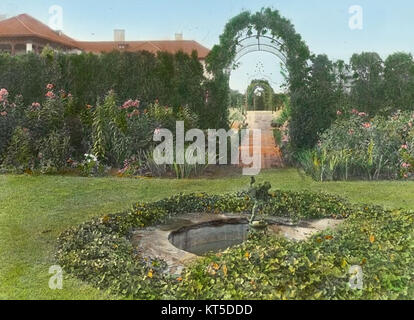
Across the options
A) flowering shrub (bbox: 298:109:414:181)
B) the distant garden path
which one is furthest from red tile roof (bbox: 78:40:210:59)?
flowering shrub (bbox: 298:109:414:181)

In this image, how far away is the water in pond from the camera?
3.98 meters

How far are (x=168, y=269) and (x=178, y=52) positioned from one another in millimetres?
4005

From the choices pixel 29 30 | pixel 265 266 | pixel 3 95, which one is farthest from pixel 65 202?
pixel 3 95

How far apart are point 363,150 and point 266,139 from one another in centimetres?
141

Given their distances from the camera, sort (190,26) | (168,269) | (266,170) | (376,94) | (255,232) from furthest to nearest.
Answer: (376,94)
(266,170)
(190,26)
(255,232)
(168,269)

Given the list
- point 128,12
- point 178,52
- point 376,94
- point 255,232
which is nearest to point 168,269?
point 255,232

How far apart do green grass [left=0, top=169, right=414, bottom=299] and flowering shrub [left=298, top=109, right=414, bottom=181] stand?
288mm

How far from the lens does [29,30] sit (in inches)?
219

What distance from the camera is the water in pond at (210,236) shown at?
3.98 meters

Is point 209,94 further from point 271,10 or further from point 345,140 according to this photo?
point 345,140

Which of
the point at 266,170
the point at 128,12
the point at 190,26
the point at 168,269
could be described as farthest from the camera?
the point at 266,170

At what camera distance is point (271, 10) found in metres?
6.02

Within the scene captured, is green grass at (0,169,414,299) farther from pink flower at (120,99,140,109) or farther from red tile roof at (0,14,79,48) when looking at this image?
red tile roof at (0,14,79,48)

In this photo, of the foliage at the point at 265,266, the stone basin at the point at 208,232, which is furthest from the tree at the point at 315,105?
the foliage at the point at 265,266
